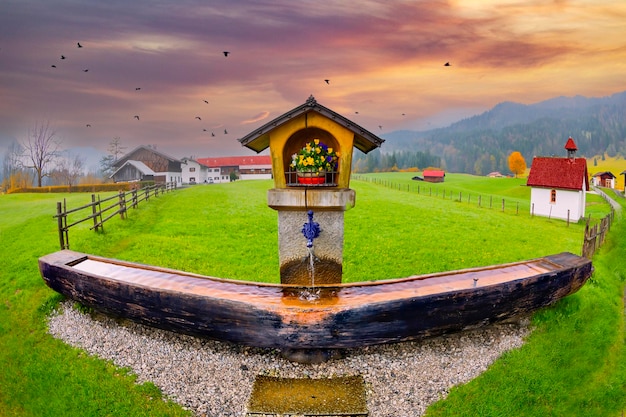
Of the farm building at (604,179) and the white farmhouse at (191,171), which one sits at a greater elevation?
the white farmhouse at (191,171)

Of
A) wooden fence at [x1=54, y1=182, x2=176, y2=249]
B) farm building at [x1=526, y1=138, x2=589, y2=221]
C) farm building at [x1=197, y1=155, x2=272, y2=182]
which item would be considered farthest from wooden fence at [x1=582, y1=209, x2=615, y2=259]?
farm building at [x1=197, y1=155, x2=272, y2=182]

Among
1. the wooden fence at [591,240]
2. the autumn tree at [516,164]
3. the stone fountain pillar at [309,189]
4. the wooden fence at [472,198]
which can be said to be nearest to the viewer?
the stone fountain pillar at [309,189]

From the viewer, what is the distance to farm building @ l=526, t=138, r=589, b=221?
70.6ft

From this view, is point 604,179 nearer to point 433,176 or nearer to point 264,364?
point 433,176

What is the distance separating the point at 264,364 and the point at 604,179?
51.8 metres

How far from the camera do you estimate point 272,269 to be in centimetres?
1103

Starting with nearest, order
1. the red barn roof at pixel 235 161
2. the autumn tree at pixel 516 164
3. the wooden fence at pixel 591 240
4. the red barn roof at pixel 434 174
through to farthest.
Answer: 1. the wooden fence at pixel 591 240
2. the red barn roof at pixel 235 161
3. the red barn roof at pixel 434 174
4. the autumn tree at pixel 516 164

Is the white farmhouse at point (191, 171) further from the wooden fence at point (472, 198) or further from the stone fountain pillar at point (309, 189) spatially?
the stone fountain pillar at point (309, 189)

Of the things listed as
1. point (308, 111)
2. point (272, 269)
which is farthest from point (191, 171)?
point (308, 111)

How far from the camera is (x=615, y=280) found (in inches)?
407

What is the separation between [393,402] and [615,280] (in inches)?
325

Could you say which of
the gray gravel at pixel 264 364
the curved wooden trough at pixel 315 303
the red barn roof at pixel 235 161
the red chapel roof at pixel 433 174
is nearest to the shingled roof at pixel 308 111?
the curved wooden trough at pixel 315 303

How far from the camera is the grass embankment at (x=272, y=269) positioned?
5.67 meters

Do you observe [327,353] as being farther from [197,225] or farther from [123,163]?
[123,163]
